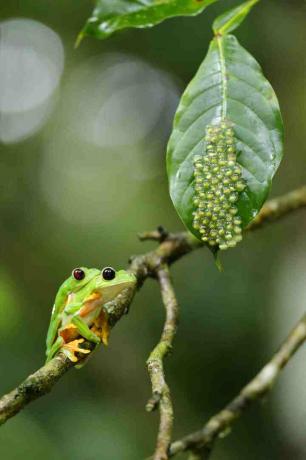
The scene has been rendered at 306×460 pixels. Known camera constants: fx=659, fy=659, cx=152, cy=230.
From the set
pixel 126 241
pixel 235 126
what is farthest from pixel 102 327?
pixel 126 241

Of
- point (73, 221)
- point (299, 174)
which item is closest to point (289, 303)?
point (299, 174)

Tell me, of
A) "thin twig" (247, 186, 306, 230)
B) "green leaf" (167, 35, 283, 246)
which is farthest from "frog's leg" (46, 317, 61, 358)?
"thin twig" (247, 186, 306, 230)

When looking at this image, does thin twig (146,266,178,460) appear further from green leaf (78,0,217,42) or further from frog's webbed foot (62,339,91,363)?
green leaf (78,0,217,42)

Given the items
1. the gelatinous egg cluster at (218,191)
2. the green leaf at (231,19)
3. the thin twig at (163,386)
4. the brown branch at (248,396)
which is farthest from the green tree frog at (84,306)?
the green leaf at (231,19)

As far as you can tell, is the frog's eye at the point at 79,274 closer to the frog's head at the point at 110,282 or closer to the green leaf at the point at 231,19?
the frog's head at the point at 110,282

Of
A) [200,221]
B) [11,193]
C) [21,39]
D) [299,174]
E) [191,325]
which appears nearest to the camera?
[200,221]

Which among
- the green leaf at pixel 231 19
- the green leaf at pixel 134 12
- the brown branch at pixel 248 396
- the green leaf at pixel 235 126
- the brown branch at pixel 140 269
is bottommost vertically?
the brown branch at pixel 248 396

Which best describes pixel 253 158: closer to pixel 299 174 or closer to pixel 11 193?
pixel 299 174

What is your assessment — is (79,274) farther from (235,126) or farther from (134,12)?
(134,12)
